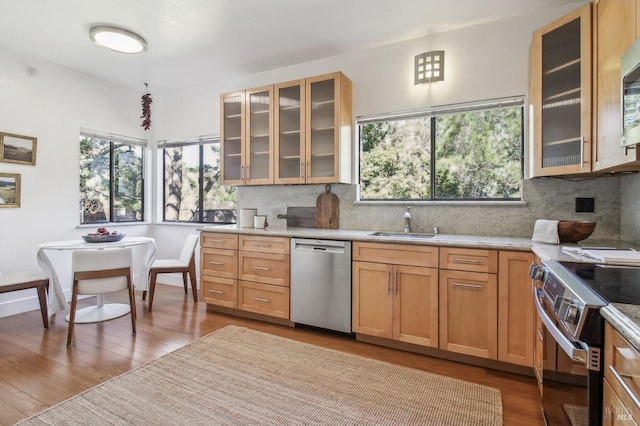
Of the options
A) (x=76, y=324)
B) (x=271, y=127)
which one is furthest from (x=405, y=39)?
(x=76, y=324)

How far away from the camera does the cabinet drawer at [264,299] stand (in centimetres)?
313

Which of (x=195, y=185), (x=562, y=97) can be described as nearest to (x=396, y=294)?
(x=562, y=97)

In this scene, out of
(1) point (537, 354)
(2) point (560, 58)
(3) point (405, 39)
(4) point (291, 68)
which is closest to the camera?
(1) point (537, 354)

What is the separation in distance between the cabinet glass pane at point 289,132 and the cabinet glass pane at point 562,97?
2.14 metres

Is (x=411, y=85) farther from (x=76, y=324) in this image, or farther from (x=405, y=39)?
(x=76, y=324)

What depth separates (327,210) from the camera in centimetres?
358

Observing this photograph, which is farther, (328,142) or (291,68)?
(291,68)

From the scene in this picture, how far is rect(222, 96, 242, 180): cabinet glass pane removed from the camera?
3.81m

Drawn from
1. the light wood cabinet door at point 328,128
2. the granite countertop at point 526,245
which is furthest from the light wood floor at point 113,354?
the light wood cabinet door at point 328,128

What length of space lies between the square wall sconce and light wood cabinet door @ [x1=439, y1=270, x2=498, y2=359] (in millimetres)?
1817

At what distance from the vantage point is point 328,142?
3.34 metres

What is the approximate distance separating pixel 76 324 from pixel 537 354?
151 inches

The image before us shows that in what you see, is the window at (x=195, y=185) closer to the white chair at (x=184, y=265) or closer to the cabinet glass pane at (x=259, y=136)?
the white chair at (x=184, y=265)

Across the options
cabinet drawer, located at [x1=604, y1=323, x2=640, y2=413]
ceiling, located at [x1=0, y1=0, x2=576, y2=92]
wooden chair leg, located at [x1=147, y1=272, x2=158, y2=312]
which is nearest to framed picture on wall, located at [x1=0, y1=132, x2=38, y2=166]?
ceiling, located at [x1=0, y1=0, x2=576, y2=92]
